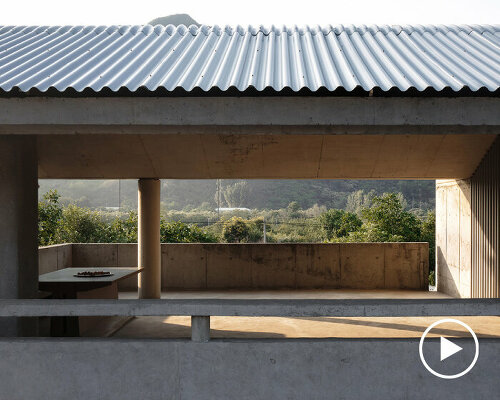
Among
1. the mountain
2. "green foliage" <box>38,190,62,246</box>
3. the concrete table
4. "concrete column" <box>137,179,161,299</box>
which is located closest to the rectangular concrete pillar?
"concrete column" <box>137,179,161,299</box>

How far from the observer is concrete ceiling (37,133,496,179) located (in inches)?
337

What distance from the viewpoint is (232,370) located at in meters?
5.03

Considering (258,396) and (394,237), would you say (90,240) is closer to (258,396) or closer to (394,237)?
(394,237)

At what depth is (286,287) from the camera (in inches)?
569

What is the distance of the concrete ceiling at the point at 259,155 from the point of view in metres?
8.55

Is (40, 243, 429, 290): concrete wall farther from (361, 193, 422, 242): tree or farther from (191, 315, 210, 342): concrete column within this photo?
(191, 315, 210, 342): concrete column

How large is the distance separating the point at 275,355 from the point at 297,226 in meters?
31.6

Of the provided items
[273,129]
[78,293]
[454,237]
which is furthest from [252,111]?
[454,237]

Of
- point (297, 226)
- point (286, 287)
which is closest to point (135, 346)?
point (286, 287)

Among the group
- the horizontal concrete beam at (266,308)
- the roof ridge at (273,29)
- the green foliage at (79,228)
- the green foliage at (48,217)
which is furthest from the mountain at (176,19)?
the horizontal concrete beam at (266,308)

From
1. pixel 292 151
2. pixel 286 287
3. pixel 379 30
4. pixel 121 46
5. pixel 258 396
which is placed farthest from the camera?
pixel 286 287

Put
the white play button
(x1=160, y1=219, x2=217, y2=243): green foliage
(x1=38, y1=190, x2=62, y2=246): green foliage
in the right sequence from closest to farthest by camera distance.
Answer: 1. the white play button
2. (x1=160, y1=219, x2=217, y2=243): green foliage
3. (x1=38, y1=190, x2=62, y2=246): green foliage

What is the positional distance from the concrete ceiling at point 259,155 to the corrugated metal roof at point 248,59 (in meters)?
1.50

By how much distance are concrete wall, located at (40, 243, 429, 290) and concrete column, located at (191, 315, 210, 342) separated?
939 centimetres
